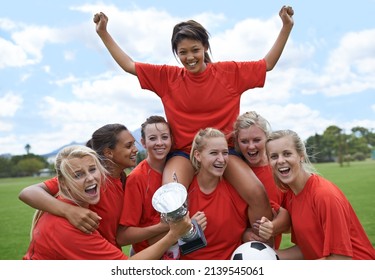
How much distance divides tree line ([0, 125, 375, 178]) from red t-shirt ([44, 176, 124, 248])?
5959cm

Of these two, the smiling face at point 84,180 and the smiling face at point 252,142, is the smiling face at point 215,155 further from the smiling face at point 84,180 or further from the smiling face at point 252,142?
the smiling face at point 84,180

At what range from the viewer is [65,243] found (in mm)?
3480

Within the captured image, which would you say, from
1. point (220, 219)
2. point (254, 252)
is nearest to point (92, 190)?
point (220, 219)

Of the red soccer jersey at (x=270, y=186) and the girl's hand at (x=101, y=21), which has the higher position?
the girl's hand at (x=101, y=21)

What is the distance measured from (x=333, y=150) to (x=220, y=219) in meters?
68.3

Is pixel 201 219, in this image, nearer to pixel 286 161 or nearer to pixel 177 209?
pixel 177 209

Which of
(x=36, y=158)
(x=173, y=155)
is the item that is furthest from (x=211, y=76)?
(x=36, y=158)

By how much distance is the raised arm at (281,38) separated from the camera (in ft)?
14.7

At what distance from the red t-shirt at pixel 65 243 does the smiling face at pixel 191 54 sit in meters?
1.86

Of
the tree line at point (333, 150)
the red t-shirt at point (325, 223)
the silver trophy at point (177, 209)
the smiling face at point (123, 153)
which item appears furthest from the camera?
the tree line at point (333, 150)

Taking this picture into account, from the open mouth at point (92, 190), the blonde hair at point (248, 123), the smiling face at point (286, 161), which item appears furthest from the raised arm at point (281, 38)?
the open mouth at point (92, 190)

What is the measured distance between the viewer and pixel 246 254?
3.90 meters

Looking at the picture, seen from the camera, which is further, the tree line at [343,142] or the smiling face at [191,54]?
the tree line at [343,142]
